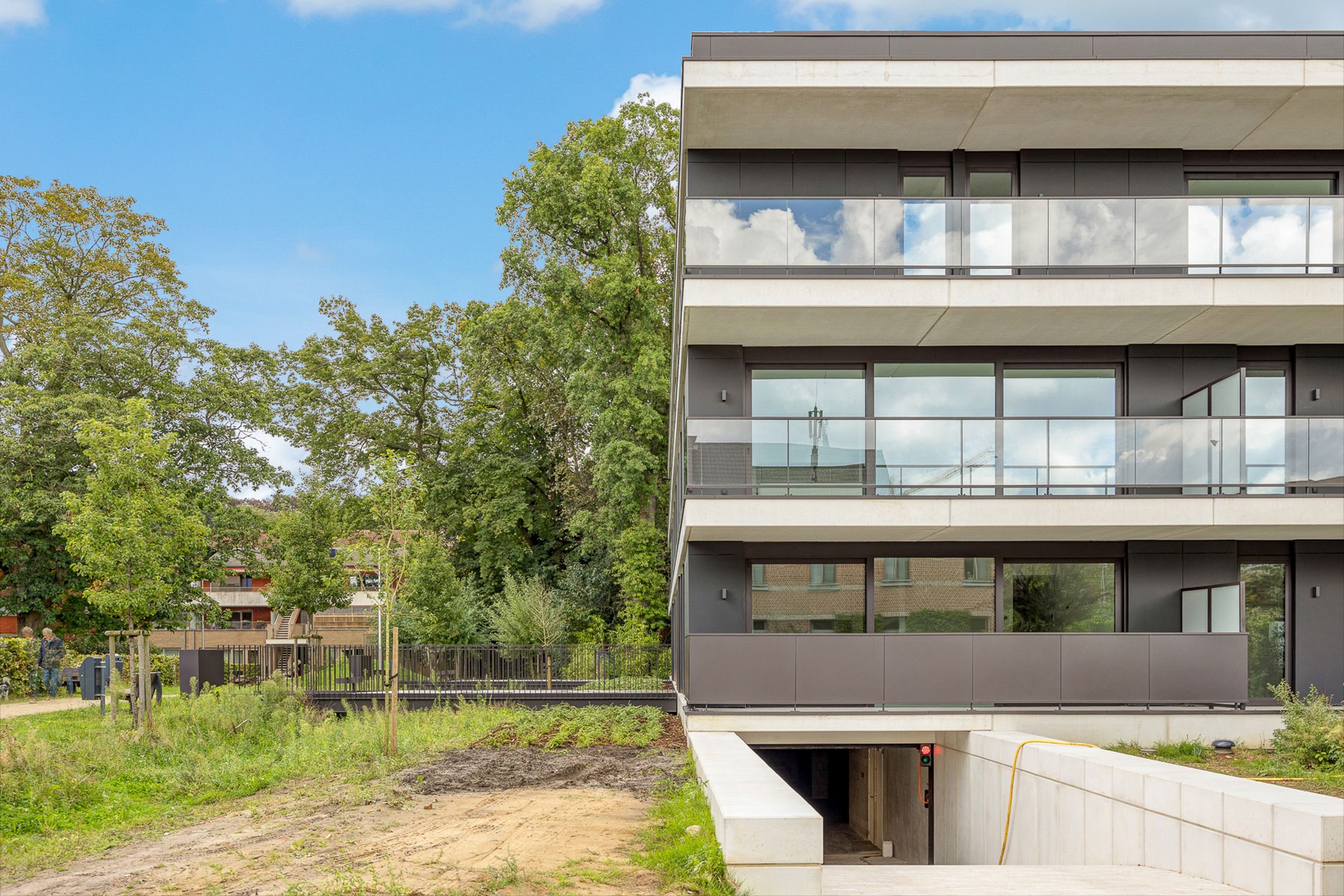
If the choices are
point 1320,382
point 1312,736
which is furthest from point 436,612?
point 1312,736

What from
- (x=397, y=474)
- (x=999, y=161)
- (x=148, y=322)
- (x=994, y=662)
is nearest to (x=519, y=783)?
(x=397, y=474)

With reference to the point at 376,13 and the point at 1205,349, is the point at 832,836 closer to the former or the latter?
the point at 1205,349

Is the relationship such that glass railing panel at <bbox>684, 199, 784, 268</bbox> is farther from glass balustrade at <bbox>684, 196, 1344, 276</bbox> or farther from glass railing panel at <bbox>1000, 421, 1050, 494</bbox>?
glass railing panel at <bbox>1000, 421, 1050, 494</bbox>

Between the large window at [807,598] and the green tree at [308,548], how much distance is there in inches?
1129

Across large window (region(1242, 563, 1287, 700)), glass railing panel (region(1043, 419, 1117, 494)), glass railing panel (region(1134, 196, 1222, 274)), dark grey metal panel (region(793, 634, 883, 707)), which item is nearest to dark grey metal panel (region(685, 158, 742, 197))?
glass railing panel (region(1134, 196, 1222, 274))

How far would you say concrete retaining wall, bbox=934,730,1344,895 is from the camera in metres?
6.78

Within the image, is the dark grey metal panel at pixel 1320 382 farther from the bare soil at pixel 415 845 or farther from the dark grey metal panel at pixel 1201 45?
the bare soil at pixel 415 845

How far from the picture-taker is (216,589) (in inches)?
2537

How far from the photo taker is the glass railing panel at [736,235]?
14.2 meters

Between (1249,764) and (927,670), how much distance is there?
397cm

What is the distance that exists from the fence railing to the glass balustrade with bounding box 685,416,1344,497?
26.0 feet

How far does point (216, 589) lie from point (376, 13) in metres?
38.7

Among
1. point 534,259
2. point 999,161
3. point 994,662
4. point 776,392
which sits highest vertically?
point 534,259

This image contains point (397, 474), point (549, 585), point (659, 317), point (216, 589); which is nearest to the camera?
point (397, 474)
